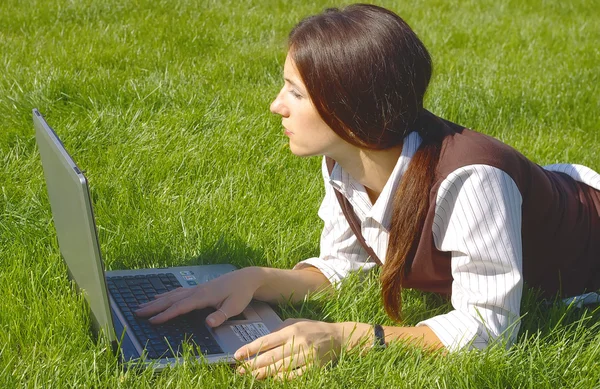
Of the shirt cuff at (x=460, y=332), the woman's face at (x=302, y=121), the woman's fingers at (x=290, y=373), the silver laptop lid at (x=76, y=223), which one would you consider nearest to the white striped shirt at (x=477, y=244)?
the shirt cuff at (x=460, y=332)

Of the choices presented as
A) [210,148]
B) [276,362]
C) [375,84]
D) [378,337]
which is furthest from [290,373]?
[210,148]

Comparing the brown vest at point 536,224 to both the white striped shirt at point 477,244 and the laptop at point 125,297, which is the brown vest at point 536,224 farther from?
the laptop at point 125,297

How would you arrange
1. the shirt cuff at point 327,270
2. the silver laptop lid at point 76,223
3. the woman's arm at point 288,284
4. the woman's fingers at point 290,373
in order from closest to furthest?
1. the silver laptop lid at point 76,223
2. the woman's fingers at point 290,373
3. the woman's arm at point 288,284
4. the shirt cuff at point 327,270

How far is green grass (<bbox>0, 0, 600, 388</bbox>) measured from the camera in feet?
7.55

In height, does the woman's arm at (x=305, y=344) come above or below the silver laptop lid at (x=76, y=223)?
below

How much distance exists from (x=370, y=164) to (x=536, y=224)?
1.84 ft

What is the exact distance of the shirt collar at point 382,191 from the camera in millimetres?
2414

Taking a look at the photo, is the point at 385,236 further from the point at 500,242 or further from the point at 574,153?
the point at 574,153

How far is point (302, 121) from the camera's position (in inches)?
95.7

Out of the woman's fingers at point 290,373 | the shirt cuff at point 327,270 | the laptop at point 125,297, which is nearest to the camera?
the laptop at point 125,297

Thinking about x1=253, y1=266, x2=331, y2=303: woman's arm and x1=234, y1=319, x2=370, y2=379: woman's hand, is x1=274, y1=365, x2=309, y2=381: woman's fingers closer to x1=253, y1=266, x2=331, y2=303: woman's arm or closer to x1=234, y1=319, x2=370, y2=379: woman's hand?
x1=234, y1=319, x2=370, y2=379: woman's hand

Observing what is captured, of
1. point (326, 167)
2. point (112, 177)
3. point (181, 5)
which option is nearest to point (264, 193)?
point (112, 177)

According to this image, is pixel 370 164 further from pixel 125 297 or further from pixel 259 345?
pixel 125 297

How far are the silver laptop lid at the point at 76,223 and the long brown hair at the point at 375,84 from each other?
29.0 inches
